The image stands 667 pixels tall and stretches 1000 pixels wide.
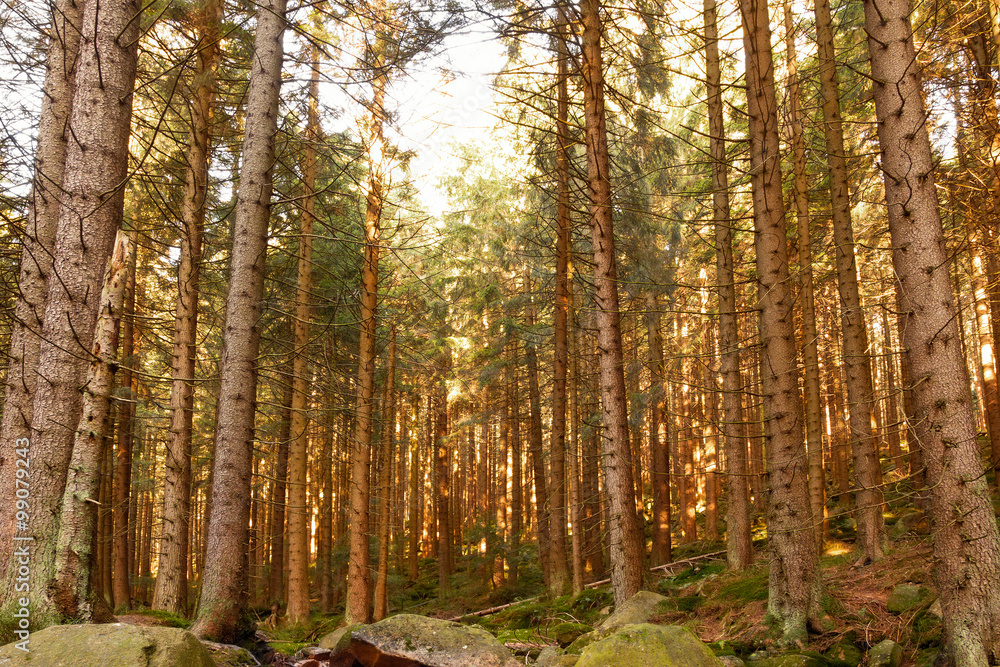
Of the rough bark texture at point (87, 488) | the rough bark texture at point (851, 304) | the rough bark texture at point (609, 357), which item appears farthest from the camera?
the rough bark texture at point (851, 304)

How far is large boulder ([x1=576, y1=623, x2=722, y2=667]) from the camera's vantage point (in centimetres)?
462

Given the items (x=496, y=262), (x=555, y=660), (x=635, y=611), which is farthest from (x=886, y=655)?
(x=496, y=262)

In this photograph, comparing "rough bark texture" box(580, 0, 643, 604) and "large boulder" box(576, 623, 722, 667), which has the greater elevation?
"rough bark texture" box(580, 0, 643, 604)

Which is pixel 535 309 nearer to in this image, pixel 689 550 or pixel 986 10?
pixel 689 550

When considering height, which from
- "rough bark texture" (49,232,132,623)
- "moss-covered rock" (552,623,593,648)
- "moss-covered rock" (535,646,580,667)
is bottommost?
"moss-covered rock" (552,623,593,648)

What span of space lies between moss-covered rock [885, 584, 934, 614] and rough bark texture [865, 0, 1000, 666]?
68.5 inches

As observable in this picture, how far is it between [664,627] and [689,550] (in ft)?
45.5

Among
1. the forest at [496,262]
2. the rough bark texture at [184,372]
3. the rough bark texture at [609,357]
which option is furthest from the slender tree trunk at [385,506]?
the rough bark texture at [609,357]

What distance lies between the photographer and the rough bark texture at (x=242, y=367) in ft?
21.2

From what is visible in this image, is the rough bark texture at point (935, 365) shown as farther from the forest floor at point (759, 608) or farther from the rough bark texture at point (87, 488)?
the rough bark texture at point (87, 488)

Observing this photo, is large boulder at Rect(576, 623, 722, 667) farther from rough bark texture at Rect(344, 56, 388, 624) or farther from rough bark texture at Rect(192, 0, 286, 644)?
rough bark texture at Rect(344, 56, 388, 624)

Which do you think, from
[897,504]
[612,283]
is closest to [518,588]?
[897,504]

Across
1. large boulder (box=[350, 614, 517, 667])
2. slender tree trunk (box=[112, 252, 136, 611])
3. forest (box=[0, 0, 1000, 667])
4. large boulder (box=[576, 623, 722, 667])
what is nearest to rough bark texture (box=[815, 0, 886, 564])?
forest (box=[0, 0, 1000, 667])

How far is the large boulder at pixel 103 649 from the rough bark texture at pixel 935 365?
19.7ft
